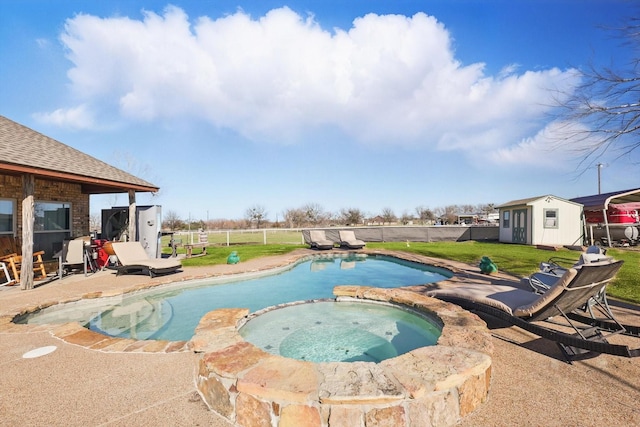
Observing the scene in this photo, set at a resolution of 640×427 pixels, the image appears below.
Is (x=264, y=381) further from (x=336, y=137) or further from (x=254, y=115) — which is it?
(x=336, y=137)

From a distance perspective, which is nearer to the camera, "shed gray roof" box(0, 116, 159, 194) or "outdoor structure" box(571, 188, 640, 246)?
"shed gray roof" box(0, 116, 159, 194)

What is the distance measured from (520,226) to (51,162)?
2193cm

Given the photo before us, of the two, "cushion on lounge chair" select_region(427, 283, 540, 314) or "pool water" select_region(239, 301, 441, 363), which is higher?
"cushion on lounge chair" select_region(427, 283, 540, 314)

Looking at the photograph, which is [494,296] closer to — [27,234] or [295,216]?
[27,234]

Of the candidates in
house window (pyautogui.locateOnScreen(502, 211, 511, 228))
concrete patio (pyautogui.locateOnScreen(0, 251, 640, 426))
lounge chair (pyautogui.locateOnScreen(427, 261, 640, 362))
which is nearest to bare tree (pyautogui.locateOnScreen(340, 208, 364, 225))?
house window (pyautogui.locateOnScreen(502, 211, 511, 228))

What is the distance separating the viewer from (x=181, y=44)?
12.6m

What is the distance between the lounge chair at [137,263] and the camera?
26.6 ft

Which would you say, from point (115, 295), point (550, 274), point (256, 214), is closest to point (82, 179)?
point (115, 295)

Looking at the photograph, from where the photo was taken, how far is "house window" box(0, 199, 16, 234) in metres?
8.54

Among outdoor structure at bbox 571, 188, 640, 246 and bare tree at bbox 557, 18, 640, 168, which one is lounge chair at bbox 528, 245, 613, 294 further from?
outdoor structure at bbox 571, 188, 640, 246

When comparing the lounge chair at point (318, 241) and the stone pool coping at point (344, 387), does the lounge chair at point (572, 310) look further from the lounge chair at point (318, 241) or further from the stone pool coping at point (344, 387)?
the lounge chair at point (318, 241)

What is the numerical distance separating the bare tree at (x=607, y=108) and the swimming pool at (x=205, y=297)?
15.7 feet

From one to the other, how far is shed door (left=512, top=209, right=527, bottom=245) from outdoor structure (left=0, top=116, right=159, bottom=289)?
19.7 metres

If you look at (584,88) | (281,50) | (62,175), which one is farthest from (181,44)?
(584,88)
